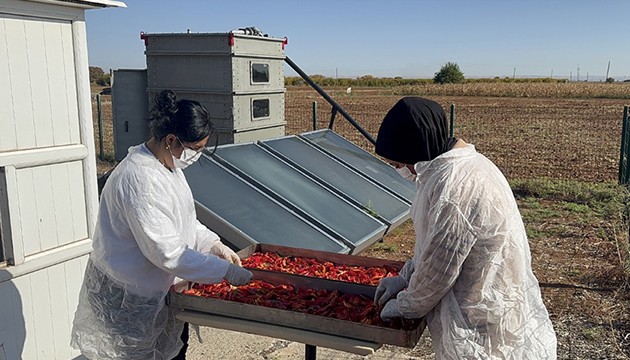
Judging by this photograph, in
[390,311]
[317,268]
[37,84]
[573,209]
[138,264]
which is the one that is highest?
[37,84]

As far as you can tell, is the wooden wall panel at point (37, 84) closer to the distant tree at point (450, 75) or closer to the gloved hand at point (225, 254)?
the gloved hand at point (225, 254)

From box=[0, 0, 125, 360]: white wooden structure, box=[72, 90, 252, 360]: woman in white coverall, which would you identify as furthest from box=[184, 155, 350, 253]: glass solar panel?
box=[72, 90, 252, 360]: woman in white coverall

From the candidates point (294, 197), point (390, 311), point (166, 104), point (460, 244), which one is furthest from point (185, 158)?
point (294, 197)

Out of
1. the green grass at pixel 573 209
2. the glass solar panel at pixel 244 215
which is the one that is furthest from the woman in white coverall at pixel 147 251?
the green grass at pixel 573 209

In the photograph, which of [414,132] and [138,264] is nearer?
[414,132]

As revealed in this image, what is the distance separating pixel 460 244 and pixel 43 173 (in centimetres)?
285

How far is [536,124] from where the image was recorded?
963 inches

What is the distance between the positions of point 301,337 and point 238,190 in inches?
138

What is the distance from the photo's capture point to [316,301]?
3084 millimetres

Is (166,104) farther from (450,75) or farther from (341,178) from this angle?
(450,75)

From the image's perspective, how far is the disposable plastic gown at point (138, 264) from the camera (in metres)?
2.94

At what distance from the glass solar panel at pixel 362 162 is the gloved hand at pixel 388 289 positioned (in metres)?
5.61

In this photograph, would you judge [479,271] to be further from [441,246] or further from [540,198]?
[540,198]

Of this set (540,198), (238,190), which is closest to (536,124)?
(540,198)
